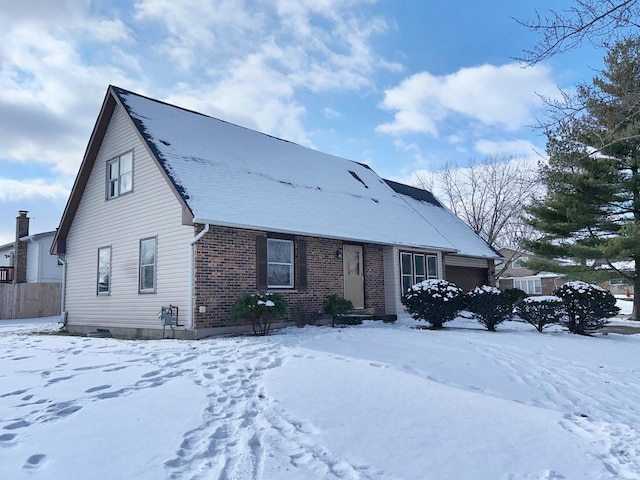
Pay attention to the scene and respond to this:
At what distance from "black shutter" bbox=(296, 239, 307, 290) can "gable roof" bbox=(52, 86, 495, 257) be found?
494mm

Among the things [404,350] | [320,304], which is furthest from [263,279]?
[404,350]

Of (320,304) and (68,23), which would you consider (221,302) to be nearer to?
(320,304)

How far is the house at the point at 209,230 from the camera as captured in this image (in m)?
11.0

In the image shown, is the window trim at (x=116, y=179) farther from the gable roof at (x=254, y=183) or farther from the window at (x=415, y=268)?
the window at (x=415, y=268)

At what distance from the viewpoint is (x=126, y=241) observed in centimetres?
1291

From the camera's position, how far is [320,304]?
13.2 m

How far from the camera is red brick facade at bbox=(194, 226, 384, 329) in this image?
35.0ft

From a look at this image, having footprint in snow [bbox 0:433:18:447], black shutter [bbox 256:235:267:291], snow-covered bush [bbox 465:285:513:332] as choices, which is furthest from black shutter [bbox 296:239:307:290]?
footprint in snow [bbox 0:433:18:447]

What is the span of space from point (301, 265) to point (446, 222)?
1042 cm

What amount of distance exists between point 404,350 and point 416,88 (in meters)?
8.22

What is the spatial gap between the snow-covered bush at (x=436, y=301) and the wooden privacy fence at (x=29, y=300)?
1804 centimetres

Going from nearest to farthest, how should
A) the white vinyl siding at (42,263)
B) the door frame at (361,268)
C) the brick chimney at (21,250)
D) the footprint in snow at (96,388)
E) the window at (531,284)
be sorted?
the footprint in snow at (96,388) < the door frame at (361,268) < the white vinyl siding at (42,263) < the brick chimney at (21,250) < the window at (531,284)

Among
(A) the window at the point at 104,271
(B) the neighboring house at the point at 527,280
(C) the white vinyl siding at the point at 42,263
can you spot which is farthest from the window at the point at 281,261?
(B) the neighboring house at the point at 527,280

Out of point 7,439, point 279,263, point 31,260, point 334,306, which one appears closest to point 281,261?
point 279,263
